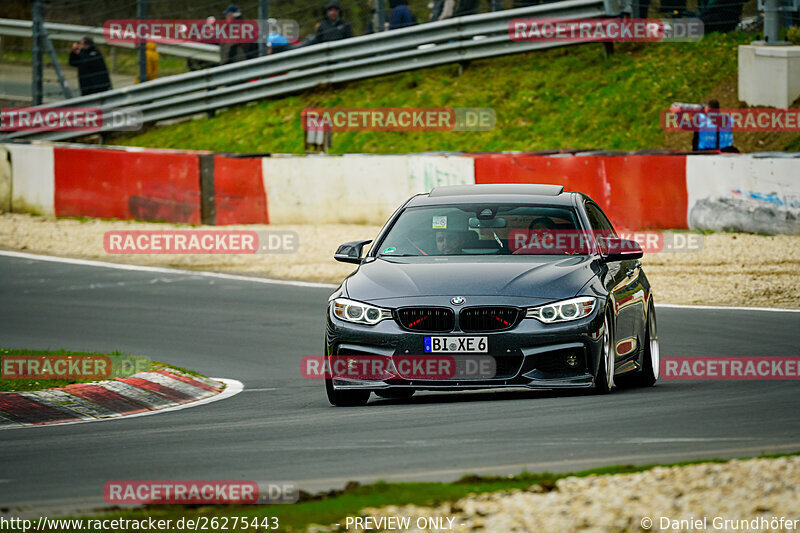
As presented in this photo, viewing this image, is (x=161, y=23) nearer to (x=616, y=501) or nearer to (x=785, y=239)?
(x=785, y=239)

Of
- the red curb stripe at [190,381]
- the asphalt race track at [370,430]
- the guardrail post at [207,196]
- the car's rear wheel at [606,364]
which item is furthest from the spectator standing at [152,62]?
the car's rear wheel at [606,364]

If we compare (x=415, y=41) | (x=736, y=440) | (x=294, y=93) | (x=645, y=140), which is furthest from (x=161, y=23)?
(x=736, y=440)

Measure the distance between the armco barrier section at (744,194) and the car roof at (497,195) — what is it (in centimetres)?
844

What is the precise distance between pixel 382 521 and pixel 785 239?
1392 cm

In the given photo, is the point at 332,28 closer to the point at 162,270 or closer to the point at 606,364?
the point at 162,270

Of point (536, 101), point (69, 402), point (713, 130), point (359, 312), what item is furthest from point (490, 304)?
point (536, 101)

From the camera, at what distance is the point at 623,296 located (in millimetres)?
9703

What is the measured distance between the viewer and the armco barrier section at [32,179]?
2400 cm

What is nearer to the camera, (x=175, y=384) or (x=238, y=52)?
(x=175, y=384)

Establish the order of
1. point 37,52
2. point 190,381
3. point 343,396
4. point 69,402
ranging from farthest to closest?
point 37,52, point 190,381, point 69,402, point 343,396

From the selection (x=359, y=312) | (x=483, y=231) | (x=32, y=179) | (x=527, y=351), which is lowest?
(x=527, y=351)

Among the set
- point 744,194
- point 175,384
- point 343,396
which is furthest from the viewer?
point 744,194

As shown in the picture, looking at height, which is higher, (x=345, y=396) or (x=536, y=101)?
(x=536, y=101)

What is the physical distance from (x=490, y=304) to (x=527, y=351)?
0.38 metres
